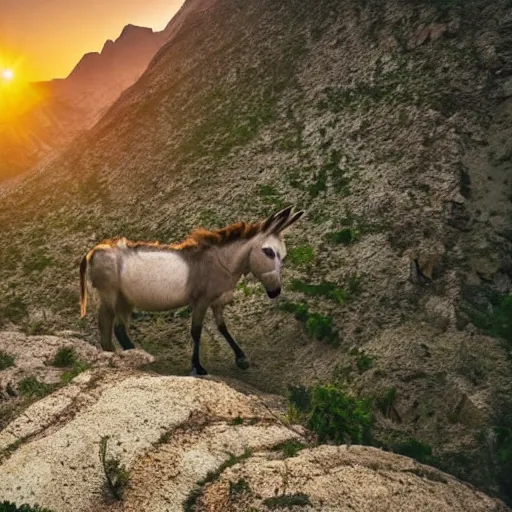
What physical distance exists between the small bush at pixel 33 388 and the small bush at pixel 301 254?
10.9 metres

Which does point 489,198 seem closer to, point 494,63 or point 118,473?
point 494,63

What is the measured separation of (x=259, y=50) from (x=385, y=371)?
31.4m

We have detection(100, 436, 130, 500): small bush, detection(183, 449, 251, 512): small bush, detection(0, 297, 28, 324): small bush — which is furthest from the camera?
detection(0, 297, 28, 324): small bush

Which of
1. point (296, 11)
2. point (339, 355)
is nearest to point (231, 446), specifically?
point (339, 355)

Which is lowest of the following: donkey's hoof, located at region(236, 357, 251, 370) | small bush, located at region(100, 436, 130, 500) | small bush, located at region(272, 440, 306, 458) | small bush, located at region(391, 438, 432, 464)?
small bush, located at region(391, 438, 432, 464)

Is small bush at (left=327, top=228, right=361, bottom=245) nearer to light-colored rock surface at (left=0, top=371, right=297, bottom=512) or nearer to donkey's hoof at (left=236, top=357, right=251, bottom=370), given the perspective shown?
donkey's hoof at (left=236, top=357, right=251, bottom=370)

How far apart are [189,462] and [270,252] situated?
5603 millimetres

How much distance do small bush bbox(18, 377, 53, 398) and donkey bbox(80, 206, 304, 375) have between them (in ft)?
7.56

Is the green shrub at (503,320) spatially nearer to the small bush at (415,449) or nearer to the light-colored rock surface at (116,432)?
the small bush at (415,449)

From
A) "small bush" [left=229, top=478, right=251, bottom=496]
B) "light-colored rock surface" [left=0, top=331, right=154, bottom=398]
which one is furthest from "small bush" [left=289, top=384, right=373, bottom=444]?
"light-colored rock surface" [left=0, top=331, right=154, bottom=398]

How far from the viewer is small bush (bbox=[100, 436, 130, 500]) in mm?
8094

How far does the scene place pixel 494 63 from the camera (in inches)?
1012

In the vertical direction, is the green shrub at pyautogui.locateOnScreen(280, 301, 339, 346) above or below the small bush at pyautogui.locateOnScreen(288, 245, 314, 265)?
below

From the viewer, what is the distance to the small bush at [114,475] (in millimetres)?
8094
